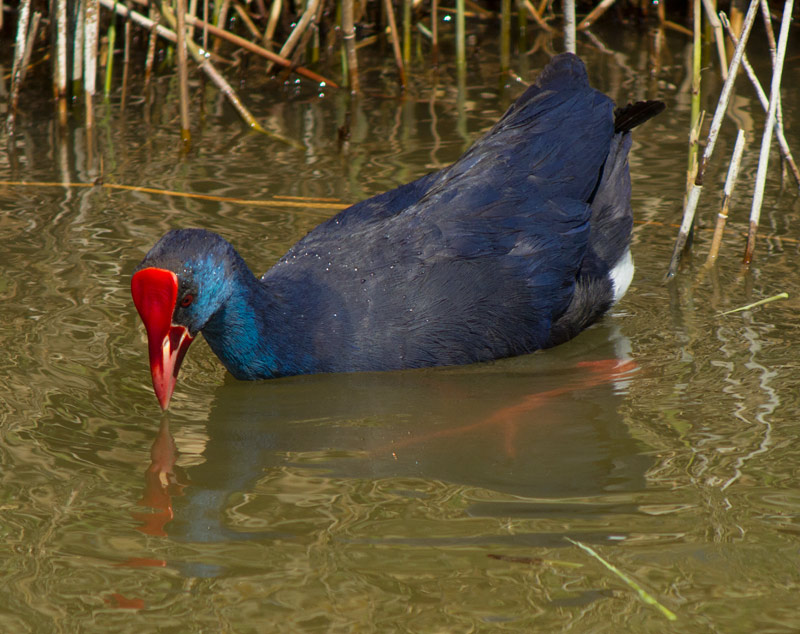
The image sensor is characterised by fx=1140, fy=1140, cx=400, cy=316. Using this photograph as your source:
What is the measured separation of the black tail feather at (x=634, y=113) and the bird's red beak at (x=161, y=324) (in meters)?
1.95

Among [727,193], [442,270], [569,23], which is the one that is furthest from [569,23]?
[442,270]

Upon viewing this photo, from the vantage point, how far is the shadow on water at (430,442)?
2.84 meters

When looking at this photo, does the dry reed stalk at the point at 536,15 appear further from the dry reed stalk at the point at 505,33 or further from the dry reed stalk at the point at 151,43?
the dry reed stalk at the point at 151,43

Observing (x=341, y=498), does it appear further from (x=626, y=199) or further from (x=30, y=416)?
(x=626, y=199)

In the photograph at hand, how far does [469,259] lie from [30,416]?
1461mm

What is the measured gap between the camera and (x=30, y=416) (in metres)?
3.35

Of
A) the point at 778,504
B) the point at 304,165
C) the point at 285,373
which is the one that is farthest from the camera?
the point at 304,165

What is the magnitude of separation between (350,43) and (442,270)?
2475mm

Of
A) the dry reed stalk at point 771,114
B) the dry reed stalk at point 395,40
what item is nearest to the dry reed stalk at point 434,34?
the dry reed stalk at point 395,40

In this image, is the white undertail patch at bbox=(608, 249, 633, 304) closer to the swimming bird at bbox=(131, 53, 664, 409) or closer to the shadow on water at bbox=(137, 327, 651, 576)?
the swimming bird at bbox=(131, 53, 664, 409)

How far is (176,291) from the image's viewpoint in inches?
128

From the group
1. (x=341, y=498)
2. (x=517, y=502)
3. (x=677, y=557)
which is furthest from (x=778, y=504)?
(x=341, y=498)

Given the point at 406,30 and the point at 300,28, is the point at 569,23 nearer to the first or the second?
the point at 300,28

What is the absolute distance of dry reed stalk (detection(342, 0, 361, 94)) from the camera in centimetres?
562
